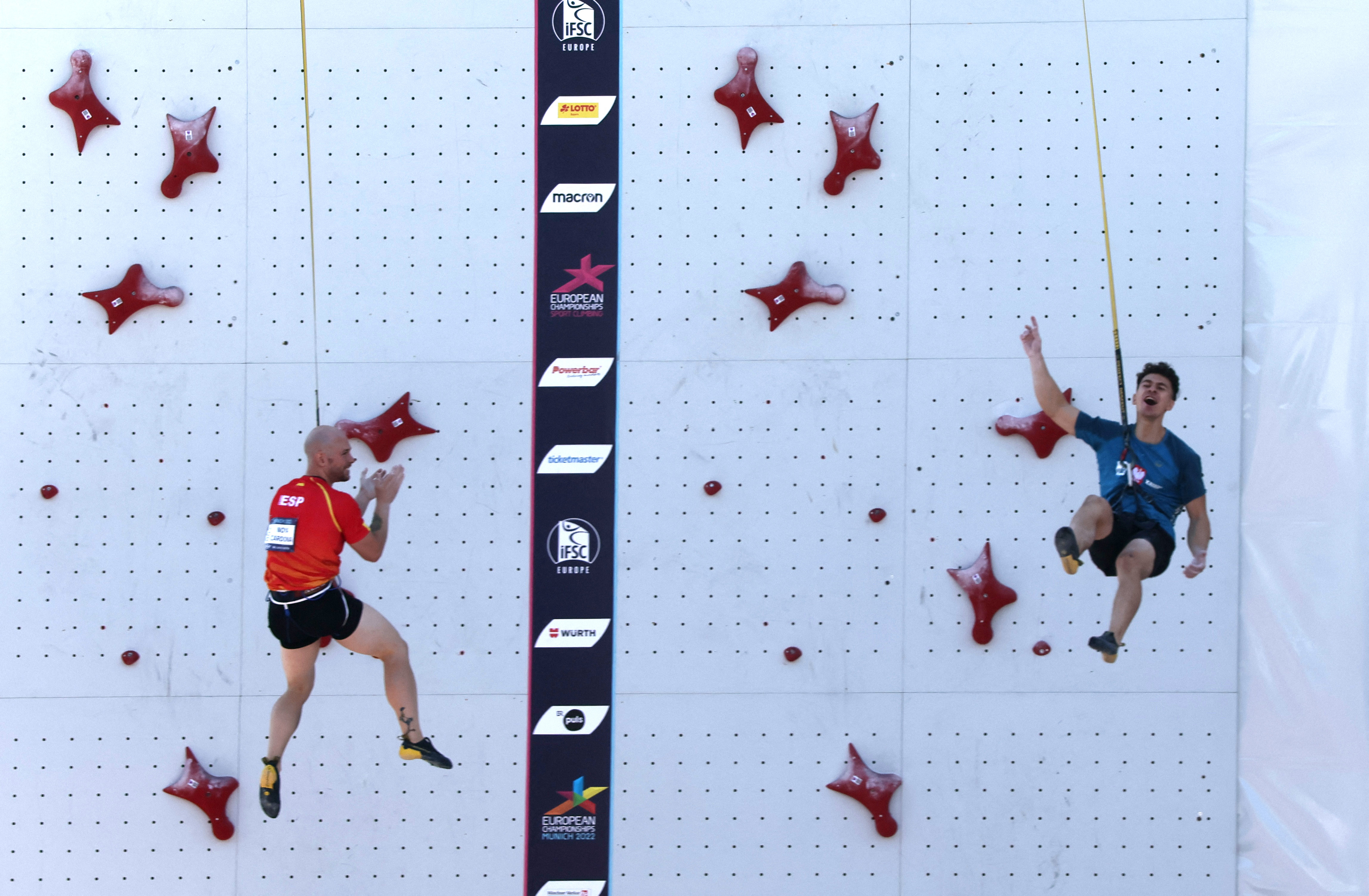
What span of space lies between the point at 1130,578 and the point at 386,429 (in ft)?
8.25

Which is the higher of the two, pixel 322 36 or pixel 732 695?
pixel 322 36

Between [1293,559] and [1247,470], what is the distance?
357mm

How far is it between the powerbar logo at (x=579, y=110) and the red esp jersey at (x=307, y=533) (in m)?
1.56

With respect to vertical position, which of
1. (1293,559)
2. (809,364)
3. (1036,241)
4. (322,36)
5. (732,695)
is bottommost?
(732,695)

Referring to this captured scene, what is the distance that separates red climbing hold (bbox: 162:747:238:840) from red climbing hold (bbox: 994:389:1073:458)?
3.07 meters

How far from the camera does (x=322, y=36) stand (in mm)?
3594

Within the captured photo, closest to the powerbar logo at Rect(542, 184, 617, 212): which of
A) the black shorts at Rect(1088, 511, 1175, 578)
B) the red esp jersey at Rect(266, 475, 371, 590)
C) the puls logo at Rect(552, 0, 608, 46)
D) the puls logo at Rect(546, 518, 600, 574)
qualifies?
the puls logo at Rect(552, 0, 608, 46)

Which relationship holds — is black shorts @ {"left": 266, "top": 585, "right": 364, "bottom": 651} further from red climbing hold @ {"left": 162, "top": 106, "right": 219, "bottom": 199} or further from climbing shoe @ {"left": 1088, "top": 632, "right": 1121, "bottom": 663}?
climbing shoe @ {"left": 1088, "top": 632, "right": 1121, "bottom": 663}

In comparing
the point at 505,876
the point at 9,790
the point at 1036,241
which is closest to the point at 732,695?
the point at 505,876

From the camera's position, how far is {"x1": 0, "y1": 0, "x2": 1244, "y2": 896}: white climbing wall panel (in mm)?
3578

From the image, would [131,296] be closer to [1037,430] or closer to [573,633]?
[573,633]

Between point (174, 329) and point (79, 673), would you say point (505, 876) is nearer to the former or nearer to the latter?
point (79, 673)

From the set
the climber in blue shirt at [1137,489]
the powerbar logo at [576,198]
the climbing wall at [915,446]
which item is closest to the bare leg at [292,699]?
the climbing wall at [915,446]

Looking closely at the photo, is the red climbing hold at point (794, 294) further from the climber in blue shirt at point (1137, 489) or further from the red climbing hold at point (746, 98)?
the climber in blue shirt at point (1137, 489)
